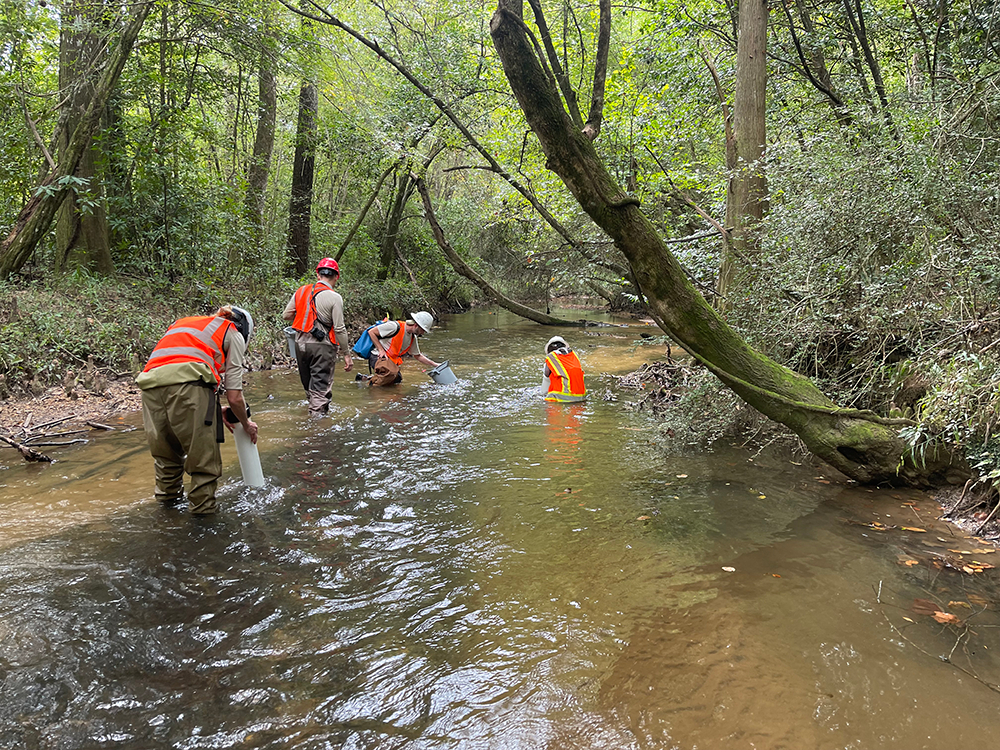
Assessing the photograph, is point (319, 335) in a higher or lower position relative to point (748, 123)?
lower

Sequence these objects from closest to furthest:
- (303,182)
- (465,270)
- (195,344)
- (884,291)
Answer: (195,344), (884,291), (465,270), (303,182)

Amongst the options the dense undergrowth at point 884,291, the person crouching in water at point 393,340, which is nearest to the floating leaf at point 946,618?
the dense undergrowth at point 884,291

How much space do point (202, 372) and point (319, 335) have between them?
12.5ft

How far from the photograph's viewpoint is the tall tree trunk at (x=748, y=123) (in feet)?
22.9

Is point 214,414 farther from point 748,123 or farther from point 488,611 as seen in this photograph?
point 748,123

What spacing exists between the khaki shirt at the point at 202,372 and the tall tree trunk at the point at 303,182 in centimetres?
1153

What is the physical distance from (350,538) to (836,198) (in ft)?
17.5

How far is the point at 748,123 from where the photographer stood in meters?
7.19

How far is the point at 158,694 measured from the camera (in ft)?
8.46

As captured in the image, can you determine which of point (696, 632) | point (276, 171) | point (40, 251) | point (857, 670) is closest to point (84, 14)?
point (40, 251)

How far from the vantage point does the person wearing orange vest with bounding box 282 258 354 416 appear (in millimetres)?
7996

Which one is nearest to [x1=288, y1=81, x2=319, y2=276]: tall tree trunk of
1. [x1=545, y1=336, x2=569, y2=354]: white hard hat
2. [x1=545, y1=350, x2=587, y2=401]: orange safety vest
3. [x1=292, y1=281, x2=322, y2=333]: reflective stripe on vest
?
[x1=292, y1=281, x2=322, y2=333]: reflective stripe on vest

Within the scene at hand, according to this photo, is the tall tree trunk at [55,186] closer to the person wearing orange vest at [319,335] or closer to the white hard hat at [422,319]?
the person wearing orange vest at [319,335]

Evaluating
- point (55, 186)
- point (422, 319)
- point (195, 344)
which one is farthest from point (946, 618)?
point (55, 186)
